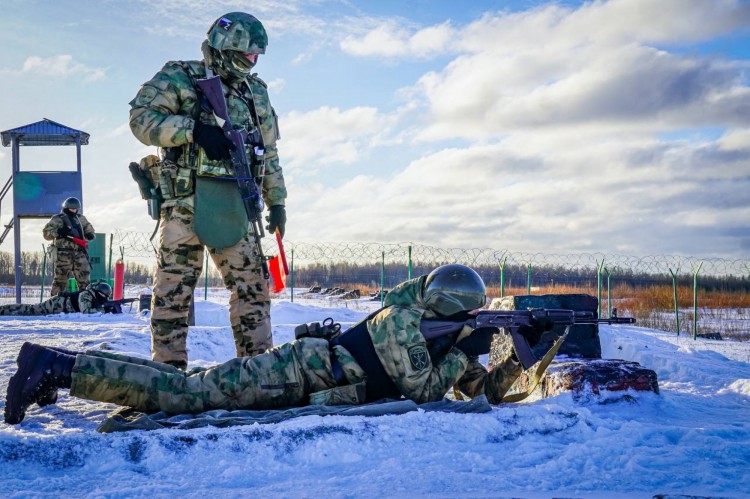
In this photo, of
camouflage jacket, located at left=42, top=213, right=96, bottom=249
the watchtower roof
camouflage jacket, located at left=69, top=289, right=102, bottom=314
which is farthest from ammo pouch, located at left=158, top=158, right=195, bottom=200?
the watchtower roof

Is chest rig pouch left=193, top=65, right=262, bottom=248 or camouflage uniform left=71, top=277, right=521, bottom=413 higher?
chest rig pouch left=193, top=65, right=262, bottom=248

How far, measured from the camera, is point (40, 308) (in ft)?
34.7

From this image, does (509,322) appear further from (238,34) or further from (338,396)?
(238,34)

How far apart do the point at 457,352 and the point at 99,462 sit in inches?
73.7

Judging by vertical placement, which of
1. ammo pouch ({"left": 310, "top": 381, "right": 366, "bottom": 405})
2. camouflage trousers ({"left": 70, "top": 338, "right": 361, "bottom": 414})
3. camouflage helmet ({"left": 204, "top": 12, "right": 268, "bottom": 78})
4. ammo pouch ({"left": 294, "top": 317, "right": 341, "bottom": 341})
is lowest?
ammo pouch ({"left": 310, "top": 381, "right": 366, "bottom": 405})

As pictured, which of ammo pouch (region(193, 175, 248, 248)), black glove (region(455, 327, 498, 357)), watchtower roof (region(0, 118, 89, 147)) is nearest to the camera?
black glove (region(455, 327, 498, 357))

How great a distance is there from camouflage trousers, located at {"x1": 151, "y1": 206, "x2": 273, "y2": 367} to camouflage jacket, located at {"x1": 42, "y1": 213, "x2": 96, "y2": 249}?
7740 mm

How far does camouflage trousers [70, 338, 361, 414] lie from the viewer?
3.17m

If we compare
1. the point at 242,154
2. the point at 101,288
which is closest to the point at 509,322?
the point at 242,154

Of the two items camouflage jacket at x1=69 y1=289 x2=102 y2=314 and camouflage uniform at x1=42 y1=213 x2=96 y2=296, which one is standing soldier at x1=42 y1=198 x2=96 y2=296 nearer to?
camouflage uniform at x1=42 y1=213 x2=96 y2=296

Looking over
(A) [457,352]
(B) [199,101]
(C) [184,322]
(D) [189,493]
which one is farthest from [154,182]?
(D) [189,493]

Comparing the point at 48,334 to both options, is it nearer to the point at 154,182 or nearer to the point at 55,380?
the point at 154,182

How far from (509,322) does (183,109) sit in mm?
2341

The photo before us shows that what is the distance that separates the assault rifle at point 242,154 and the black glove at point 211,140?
9 centimetres
